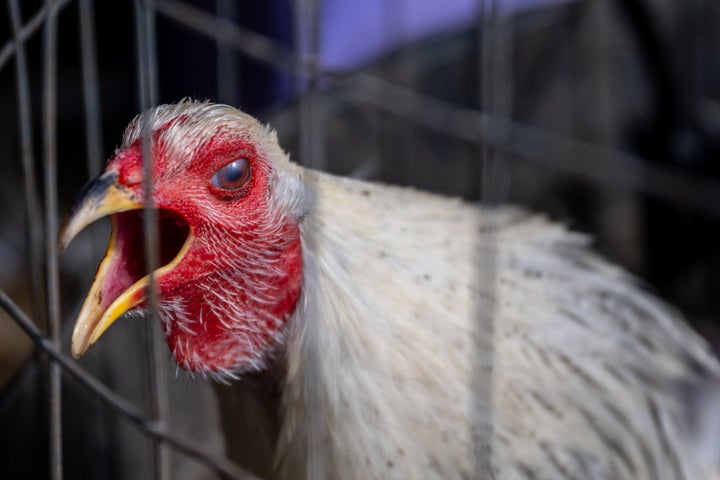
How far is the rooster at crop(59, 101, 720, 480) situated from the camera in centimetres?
70

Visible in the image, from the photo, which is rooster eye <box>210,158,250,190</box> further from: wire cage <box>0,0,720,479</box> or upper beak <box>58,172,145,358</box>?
wire cage <box>0,0,720,479</box>

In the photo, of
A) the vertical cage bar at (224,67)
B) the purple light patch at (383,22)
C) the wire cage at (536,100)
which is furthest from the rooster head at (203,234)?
the purple light patch at (383,22)

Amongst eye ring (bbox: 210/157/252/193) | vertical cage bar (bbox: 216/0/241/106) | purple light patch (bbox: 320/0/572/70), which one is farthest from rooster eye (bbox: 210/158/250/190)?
purple light patch (bbox: 320/0/572/70)

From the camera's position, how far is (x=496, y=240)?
100 centimetres

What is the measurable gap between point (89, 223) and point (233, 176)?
0.14 m

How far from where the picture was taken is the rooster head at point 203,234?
26.8 inches

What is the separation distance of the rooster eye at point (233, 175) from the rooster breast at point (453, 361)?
2.7 inches

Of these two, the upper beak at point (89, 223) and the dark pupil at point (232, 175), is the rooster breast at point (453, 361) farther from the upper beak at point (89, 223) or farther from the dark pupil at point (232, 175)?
the upper beak at point (89, 223)

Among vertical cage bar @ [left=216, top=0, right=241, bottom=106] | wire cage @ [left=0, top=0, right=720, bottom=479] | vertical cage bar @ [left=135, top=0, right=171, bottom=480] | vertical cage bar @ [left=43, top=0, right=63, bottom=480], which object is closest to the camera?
vertical cage bar @ [left=135, top=0, right=171, bottom=480]

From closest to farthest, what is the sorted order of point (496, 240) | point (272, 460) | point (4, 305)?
point (4, 305) → point (272, 460) → point (496, 240)

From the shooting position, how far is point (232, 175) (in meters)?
0.73

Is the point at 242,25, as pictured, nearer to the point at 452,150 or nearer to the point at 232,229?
the point at 452,150

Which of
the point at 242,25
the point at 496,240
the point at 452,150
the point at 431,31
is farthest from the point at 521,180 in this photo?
the point at 496,240

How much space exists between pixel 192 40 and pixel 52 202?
59.9 inches
